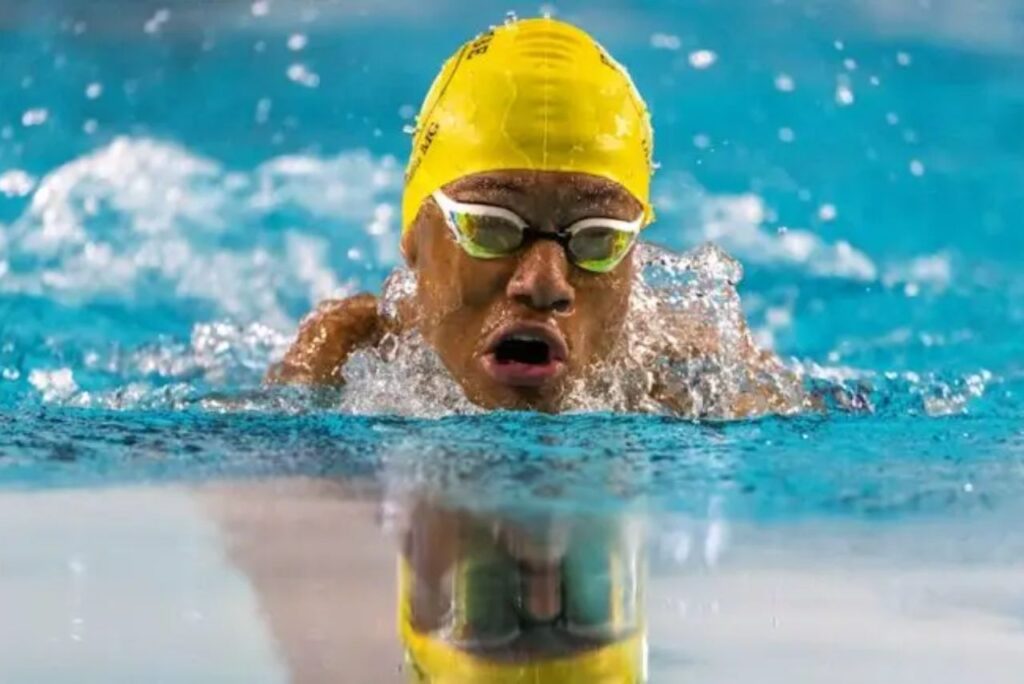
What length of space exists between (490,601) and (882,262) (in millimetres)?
3833

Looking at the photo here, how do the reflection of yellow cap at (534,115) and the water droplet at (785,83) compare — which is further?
the water droplet at (785,83)

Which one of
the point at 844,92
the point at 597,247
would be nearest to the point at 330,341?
the point at 597,247

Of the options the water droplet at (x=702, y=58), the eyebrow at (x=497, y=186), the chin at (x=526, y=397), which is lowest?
the chin at (x=526, y=397)

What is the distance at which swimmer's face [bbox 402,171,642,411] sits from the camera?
2.61 metres

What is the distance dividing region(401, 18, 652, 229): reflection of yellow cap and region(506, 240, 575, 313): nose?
6.7 inches

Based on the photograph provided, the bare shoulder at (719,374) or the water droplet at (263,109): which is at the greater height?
the water droplet at (263,109)

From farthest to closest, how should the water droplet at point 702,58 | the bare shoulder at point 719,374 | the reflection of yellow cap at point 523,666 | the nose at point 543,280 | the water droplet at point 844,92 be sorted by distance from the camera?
the water droplet at point 702,58 < the water droplet at point 844,92 < the bare shoulder at point 719,374 < the nose at point 543,280 < the reflection of yellow cap at point 523,666

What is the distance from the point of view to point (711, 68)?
17.4 feet

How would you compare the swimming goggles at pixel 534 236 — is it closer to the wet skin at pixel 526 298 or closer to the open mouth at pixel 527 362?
the wet skin at pixel 526 298

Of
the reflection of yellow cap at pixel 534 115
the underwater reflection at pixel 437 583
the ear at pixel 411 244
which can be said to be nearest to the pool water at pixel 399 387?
the underwater reflection at pixel 437 583

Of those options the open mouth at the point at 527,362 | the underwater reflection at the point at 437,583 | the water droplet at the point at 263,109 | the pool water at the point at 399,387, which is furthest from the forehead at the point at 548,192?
the water droplet at the point at 263,109

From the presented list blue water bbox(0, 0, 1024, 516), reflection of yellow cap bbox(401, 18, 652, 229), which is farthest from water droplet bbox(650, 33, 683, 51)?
reflection of yellow cap bbox(401, 18, 652, 229)

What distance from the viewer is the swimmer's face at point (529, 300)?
2.61 meters

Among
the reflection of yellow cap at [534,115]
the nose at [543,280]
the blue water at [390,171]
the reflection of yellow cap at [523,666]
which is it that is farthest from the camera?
the blue water at [390,171]
